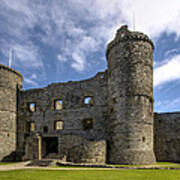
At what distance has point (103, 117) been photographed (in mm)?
18594

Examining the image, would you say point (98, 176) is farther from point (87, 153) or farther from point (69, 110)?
point (69, 110)

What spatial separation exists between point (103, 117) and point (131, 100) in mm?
3721

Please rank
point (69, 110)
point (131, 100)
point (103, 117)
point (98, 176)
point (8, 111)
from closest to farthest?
point (98, 176)
point (131, 100)
point (103, 117)
point (69, 110)
point (8, 111)

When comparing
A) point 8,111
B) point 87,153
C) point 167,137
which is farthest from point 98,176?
point 8,111

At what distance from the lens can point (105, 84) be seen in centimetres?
1905

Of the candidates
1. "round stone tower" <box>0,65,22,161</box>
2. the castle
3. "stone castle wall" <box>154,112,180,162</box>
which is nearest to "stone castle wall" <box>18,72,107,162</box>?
the castle

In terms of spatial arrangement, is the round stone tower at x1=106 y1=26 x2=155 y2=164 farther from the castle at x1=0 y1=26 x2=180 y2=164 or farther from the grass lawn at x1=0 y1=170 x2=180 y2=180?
the grass lawn at x1=0 y1=170 x2=180 y2=180

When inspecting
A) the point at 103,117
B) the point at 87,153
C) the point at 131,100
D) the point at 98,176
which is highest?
the point at 131,100

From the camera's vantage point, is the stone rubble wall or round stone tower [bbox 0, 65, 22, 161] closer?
the stone rubble wall

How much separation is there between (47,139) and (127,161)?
8688 millimetres

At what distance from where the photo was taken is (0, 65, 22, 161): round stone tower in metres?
20.1

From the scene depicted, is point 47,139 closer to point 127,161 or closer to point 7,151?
point 7,151

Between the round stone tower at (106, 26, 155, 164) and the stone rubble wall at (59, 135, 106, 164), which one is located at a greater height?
the round stone tower at (106, 26, 155, 164)

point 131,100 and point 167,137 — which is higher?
point 131,100
